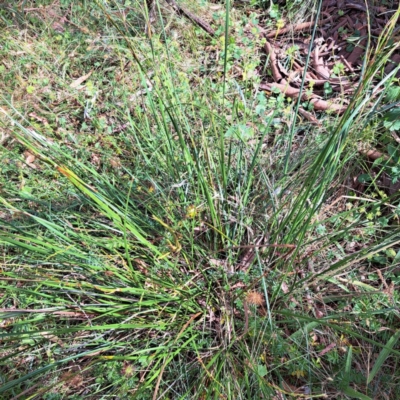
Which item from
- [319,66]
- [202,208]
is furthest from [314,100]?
[202,208]

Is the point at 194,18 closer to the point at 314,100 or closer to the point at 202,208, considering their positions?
the point at 314,100

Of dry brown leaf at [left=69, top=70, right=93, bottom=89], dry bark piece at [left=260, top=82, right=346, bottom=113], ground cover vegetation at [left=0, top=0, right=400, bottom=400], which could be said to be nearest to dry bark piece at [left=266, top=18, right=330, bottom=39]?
ground cover vegetation at [left=0, top=0, right=400, bottom=400]

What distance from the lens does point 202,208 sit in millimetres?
1441

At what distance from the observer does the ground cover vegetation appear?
1.16 meters

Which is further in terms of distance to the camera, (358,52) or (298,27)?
(298,27)

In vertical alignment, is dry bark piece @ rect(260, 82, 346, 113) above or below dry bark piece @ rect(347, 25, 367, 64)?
below

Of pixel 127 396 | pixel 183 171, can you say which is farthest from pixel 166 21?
pixel 127 396

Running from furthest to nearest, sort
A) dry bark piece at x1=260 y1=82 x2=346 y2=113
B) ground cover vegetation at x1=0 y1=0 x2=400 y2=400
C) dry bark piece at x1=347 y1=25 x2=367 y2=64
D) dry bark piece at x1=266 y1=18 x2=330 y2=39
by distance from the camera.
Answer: dry bark piece at x1=266 y1=18 x2=330 y2=39, dry bark piece at x1=347 y1=25 x2=367 y2=64, dry bark piece at x1=260 y1=82 x2=346 y2=113, ground cover vegetation at x1=0 y1=0 x2=400 y2=400

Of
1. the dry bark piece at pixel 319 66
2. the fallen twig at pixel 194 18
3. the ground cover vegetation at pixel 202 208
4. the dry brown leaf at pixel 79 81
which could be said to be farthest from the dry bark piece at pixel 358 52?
the dry brown leaf at pixel 79 81

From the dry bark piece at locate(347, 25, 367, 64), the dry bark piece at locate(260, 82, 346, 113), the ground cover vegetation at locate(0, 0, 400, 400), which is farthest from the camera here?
the dry bark piece at locate(347, 25, 367, 64)

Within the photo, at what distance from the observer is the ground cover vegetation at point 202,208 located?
116 centimetres

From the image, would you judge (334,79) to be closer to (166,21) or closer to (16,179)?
(166,21)

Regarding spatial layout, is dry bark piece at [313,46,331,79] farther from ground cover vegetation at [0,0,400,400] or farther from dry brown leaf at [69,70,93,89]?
dry brown leaf at [69,70,93,89]

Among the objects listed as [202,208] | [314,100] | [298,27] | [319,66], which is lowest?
[202,208]
